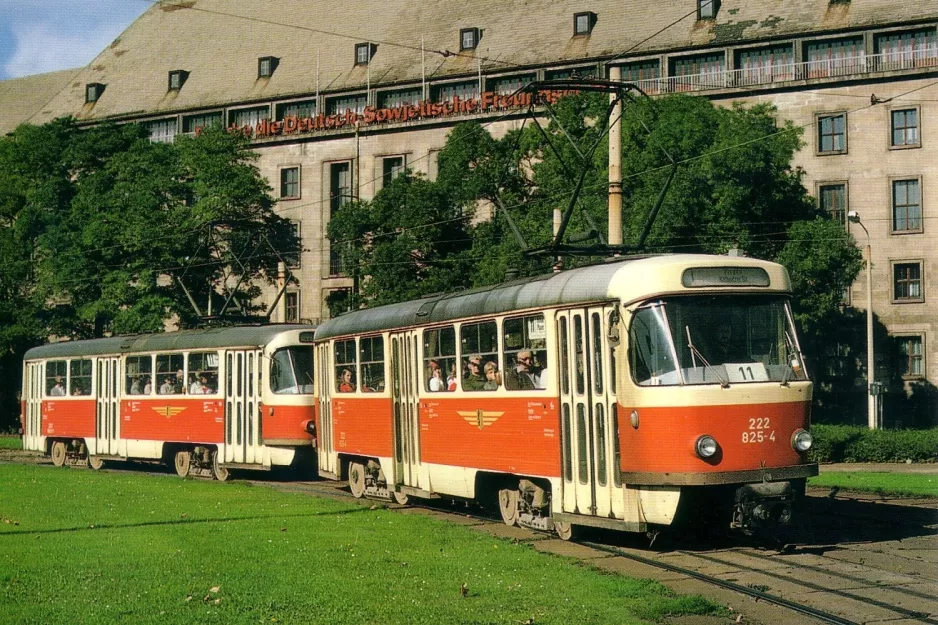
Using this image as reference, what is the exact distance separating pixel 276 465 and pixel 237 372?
96.4 inches

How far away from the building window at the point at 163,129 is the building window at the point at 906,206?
1636 inches

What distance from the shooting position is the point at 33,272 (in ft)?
204

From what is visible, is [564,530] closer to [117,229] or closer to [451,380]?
[451,380]

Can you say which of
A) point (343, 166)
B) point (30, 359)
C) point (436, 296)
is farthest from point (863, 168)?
point (436, 296)

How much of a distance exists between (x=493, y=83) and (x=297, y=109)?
503 inches

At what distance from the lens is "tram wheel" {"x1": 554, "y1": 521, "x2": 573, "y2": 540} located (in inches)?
629

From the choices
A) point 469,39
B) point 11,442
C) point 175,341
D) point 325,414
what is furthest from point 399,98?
point 325,414

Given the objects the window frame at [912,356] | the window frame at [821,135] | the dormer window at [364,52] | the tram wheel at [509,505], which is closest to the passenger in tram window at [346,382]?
the tram wheel at [509,505]

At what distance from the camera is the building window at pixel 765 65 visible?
60.8m

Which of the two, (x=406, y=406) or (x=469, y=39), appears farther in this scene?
(x=469, y=39)

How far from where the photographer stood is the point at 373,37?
73.7m

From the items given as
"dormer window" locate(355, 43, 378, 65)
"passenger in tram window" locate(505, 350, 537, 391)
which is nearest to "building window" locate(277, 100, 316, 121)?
"dormer window" locate(355, 43, 378, 65)

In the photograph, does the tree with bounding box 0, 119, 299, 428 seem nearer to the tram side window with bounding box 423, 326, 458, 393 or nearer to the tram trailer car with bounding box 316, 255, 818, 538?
the tram side window with bounding box 423, 326, 458, 393

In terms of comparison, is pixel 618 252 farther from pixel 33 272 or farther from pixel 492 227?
pixel 33 272
